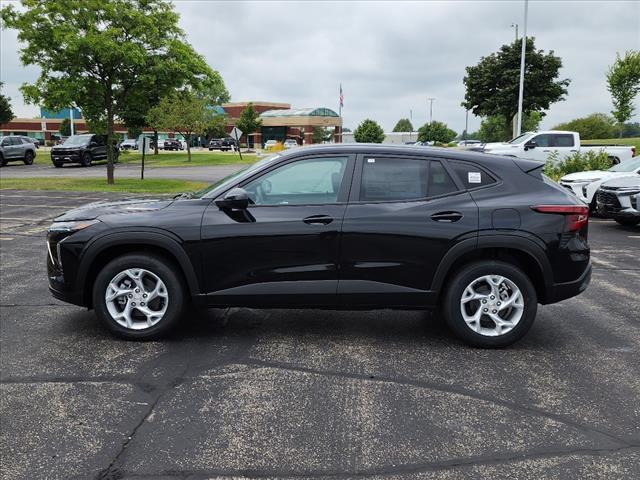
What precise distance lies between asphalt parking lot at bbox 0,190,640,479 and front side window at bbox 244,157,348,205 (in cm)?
123

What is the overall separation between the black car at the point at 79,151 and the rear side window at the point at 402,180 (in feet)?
104

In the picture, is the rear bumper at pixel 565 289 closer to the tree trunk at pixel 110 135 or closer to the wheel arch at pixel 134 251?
the wheel arch at pixel 134 251

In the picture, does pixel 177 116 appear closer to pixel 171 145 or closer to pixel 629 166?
pixel 171 145

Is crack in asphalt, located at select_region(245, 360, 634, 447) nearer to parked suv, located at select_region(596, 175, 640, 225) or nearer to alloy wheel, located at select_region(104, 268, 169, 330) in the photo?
alloy wheel, located at select_region(104, 268, 169, 330)

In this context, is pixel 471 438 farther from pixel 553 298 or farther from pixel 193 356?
→ pixel 193 356

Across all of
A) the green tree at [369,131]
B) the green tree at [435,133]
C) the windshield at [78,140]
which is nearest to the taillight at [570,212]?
the windshield at [78,140]

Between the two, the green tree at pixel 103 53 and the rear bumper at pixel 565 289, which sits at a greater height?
the green tree at pixel 103 53

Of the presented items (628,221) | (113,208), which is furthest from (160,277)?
(628,221)

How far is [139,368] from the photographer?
441 cm

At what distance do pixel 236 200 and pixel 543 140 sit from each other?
20.1 m

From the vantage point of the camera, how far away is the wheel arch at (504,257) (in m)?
4.71

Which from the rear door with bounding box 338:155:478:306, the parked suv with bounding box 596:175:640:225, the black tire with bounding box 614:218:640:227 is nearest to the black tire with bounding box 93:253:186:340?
the rear door with bounding box 338:155:478:306

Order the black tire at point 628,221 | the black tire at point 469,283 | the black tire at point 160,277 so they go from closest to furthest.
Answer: the black tire at point 469,283 < the black tire at point 160,277 < the black tire at point 628,221

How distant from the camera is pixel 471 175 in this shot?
16.1ft
